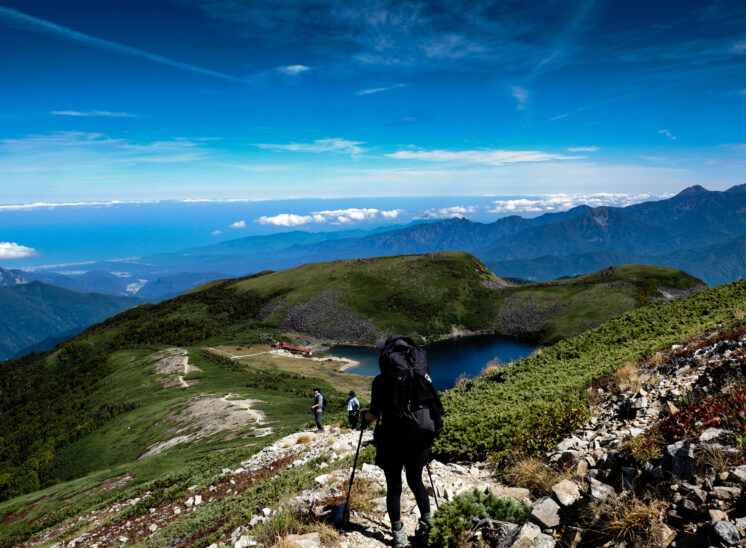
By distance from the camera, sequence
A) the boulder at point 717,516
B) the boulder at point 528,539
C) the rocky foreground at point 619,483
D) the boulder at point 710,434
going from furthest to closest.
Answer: the boulder at point 710,434, the boulder at point 528,539, the rocky foreground at point 619,483, the boulder at point 717,516

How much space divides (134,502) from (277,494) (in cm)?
1310

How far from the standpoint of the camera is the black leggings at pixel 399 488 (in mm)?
7008

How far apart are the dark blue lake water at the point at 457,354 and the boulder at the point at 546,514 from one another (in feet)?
295

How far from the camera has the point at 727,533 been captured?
4266 mm

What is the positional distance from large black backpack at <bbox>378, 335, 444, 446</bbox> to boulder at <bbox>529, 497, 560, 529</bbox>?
2.04m

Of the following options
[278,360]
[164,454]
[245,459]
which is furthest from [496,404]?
[278,360]

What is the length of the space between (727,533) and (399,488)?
15.6ft

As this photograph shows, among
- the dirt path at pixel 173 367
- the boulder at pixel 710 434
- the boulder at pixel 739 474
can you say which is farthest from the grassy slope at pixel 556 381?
the dirt path at pixel 173 367

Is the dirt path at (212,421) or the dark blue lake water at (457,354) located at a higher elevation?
the dirt path at (212,421)

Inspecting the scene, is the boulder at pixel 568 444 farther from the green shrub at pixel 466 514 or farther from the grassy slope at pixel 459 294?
the grassy slope at pixel 459 294

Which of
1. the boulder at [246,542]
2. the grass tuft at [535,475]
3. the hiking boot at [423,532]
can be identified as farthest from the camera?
the grass tuft at [535,475]

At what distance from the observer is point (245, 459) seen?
1994 cm

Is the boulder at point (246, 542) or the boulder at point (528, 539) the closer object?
the boulder at point (528, 539)

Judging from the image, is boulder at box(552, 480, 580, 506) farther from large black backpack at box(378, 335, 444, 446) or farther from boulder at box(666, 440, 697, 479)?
large black backpack at box(378, 335, 444, 446)
